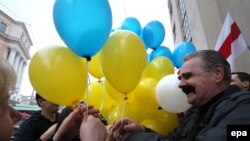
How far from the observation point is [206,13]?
693 cm

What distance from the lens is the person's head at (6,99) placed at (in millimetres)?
995

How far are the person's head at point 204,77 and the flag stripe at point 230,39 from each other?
1.69 metres

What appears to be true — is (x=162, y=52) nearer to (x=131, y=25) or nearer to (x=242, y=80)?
(x=131, y=25)

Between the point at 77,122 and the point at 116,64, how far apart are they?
0.66 metres

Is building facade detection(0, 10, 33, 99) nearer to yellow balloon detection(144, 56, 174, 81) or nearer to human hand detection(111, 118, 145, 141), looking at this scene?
yellow balloon detection(144, 56, 174, 81)

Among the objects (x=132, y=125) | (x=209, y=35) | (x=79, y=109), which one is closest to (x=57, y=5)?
(x=79, y=109)

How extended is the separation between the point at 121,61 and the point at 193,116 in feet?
2.53

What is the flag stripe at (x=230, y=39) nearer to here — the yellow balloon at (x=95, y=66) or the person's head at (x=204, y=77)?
Result: the person's head at (x=204, y=77)

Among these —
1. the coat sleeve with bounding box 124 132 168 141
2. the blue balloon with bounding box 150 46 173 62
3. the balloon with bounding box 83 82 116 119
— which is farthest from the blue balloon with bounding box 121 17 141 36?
the coat sleeve with bounding box 124 132 168 141

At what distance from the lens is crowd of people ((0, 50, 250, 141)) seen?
1.08 m

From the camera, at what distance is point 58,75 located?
5.64 feet

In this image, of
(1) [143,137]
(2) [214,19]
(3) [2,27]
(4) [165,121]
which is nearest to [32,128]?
(1) [143,137]

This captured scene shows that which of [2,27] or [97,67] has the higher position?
[2,27]

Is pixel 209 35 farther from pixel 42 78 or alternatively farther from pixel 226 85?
pixel 42 78
